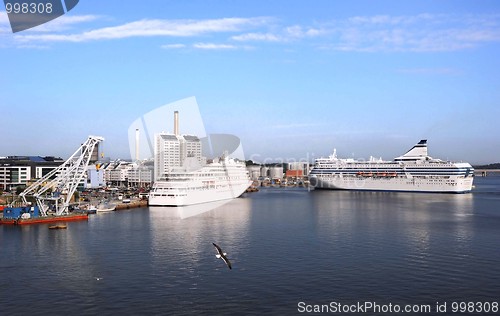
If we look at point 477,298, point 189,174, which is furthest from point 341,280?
point 189,174

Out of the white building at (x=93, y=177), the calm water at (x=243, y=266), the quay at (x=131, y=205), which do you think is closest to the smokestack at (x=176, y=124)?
the white building at (x=93, y=177)

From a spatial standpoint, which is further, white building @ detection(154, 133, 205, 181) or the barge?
white building @ detection(154, 133, 205, 181)

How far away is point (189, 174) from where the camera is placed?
3353 centimetres

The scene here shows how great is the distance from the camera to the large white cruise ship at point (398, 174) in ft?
150

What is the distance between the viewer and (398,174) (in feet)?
160

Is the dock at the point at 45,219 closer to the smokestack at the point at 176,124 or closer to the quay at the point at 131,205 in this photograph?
the quay at the point at 131,205

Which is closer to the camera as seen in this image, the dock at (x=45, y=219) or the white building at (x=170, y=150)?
the dock at (x=45, y=219)

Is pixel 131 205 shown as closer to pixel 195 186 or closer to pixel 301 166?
pixel 195 186

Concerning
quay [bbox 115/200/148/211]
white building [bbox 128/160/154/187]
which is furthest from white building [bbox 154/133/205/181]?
quay [bbox 115/200/148/211]

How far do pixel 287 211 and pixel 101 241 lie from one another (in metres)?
14.1

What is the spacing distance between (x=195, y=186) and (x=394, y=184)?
23.2 metres

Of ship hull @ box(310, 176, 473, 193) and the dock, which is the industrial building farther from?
the dock

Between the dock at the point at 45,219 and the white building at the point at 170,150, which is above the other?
the white building at the point at 170,150

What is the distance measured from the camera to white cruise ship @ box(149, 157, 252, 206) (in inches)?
1278
